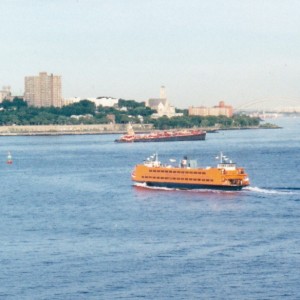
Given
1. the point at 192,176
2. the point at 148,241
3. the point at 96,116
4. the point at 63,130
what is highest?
the point at 96,116

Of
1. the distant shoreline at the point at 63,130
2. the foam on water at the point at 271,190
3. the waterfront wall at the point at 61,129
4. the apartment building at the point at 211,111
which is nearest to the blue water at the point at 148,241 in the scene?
the foam on water at the point at 271,190

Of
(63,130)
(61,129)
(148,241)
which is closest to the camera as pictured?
(148,241)

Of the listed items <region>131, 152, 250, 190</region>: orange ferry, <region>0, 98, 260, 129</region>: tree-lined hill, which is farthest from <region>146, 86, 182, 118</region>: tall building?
<region>131, 152, 250, 190</region>: orange ferry

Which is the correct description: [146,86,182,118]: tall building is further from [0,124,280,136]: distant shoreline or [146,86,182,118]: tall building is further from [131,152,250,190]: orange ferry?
[131,152,250,190]: orange ferry

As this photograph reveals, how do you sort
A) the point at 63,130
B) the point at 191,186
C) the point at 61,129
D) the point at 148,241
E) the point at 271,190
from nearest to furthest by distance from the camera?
the point at 148,241
the point at 271,190
the point at 191,186
the point at 61,129
the point at 63,130

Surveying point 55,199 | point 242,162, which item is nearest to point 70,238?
point 55,199

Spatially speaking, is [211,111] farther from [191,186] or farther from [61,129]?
[191,186]

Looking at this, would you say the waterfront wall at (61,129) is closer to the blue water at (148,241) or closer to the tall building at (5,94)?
the tall building at (5,94)

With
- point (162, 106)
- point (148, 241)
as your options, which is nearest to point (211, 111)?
point (162, 106)
